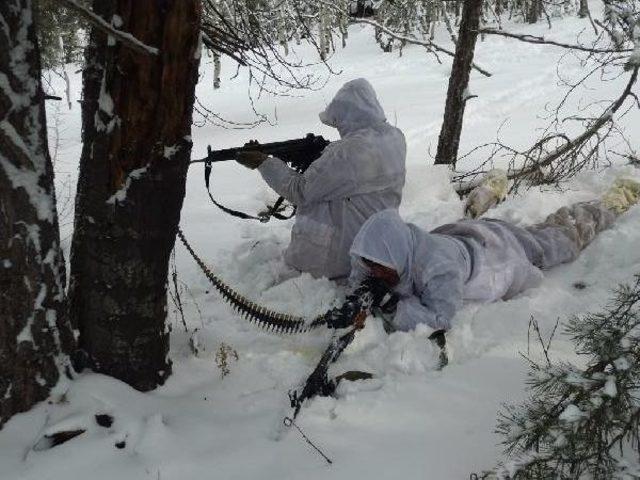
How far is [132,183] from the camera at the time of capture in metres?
1.99

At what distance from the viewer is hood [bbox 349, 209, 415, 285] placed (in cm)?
287

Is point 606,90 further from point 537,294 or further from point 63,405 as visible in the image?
point 63,405

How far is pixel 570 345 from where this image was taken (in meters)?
2.59

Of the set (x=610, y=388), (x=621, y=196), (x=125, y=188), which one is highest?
(x=125, y=188)

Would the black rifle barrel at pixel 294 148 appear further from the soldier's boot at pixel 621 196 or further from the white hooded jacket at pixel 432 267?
the soldier's boot at pixel 621 196

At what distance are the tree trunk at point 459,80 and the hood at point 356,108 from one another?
7.00 ft

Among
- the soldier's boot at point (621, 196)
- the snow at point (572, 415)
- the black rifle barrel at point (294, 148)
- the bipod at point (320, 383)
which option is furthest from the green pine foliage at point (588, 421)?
the soldier's boot at point (621, 196)

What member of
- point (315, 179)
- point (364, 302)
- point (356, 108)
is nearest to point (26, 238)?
point (364, 302)

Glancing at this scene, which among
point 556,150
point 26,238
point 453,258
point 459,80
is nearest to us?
point 26,238

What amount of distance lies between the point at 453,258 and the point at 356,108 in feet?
3.54

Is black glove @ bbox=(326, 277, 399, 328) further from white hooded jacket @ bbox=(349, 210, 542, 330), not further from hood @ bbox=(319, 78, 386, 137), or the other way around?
hood @ bbox=(319, 78, 386, 137)

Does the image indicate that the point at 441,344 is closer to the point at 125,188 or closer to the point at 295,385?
the point at 295,385

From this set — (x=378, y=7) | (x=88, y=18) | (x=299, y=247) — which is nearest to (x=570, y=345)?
(x=299, y=247)

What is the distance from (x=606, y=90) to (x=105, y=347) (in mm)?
9981
